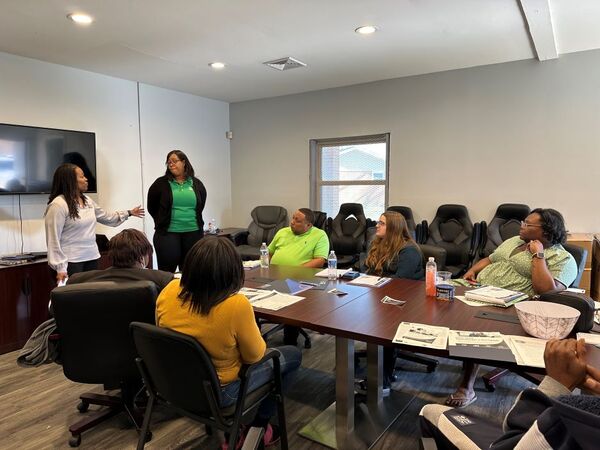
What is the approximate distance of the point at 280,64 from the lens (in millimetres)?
4297

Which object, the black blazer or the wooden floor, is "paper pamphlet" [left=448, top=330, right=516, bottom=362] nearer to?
the wooden floor

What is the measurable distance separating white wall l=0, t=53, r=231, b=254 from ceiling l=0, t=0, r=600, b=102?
0.22 meters

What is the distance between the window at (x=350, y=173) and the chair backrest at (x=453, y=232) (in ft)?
2.77

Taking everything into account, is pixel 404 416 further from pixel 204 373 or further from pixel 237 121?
pixel 237 121

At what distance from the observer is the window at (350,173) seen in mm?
5395

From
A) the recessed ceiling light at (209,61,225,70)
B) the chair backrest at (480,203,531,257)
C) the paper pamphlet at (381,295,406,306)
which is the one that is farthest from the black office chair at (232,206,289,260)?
the paper pamphlet at (381,295,406,306)

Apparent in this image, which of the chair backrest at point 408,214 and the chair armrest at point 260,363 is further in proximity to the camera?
the chair backrest at point 408,214

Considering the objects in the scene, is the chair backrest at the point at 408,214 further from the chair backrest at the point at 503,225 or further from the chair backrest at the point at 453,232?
the chair backrest at the point at 503,225

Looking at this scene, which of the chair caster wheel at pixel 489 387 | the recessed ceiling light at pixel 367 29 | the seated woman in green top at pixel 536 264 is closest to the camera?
the seated woman in green top at pixel 536 264

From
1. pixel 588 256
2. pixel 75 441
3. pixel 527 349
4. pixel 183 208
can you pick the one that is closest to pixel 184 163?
pixel 183 208

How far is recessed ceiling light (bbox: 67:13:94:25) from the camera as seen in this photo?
301 cm

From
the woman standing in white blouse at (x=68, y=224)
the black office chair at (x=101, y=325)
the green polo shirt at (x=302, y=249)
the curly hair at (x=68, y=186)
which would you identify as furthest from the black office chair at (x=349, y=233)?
the black office chair at (x=101, y=325)

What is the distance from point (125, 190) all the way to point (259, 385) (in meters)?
3.78

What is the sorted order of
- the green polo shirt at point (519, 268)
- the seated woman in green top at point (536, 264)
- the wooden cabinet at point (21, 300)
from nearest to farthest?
1. the seated woman in green top at point (536, 264)
2. the green polo shirt at point (519, 268)
3. the wooden cabinet at point (21, 300)
